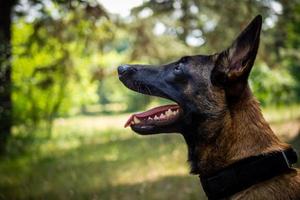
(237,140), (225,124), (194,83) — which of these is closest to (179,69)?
(194,83)

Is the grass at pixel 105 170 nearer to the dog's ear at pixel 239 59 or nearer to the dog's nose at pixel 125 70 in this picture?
the dog's nose at pixel 125 70

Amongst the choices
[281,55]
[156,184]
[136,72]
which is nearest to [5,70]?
[156,184]

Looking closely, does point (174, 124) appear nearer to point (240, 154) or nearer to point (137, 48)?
point (240, 154)

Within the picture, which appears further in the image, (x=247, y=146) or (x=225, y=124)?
(x=225, y=124)

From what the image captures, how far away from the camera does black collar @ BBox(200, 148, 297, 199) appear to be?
3.09m

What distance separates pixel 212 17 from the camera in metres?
12.4

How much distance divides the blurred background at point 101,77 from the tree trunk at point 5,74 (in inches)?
1.0

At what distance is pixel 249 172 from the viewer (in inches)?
123

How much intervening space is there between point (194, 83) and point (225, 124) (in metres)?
0.47

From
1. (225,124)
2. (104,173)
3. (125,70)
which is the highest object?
(125,70)

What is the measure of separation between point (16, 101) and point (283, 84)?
8.80 m

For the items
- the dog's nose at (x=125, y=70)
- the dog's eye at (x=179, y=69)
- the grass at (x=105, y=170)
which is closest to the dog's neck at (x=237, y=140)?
the dog's eye at (x=179, y=69)

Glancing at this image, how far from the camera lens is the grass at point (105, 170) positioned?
309 inches

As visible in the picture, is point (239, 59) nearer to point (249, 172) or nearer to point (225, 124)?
point (225, 124)
